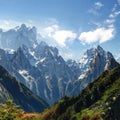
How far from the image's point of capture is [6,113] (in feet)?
278

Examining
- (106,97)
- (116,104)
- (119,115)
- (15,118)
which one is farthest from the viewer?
(106,97)

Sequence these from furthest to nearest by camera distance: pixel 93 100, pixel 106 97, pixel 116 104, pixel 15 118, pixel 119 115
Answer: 1. pixel 93 100
2. pixel 106 97
3. pixel 116 104
4. pixel 119 115
5. pixel 15 118

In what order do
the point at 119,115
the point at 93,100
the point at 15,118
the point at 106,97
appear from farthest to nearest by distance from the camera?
1. the point at 93,100
2. the point at 106,97
3. the point at 119,115
4. the point at 15,118

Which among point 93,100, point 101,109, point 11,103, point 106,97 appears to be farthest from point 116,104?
point 11,103

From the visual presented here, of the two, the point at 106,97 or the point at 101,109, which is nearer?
the point at 101,109

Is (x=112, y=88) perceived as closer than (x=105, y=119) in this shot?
No

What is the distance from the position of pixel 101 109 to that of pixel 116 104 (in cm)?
976

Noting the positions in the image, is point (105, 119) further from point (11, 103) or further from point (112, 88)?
point (11, 103)

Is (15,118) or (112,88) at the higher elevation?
(112,88)

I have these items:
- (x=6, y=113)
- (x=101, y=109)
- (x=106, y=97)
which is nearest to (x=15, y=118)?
(x=6, y=113)

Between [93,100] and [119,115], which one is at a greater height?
[93,100]

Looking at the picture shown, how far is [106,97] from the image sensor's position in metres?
185

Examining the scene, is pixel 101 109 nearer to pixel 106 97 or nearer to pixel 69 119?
pixel 106 97

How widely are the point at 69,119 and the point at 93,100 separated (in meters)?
16.4
